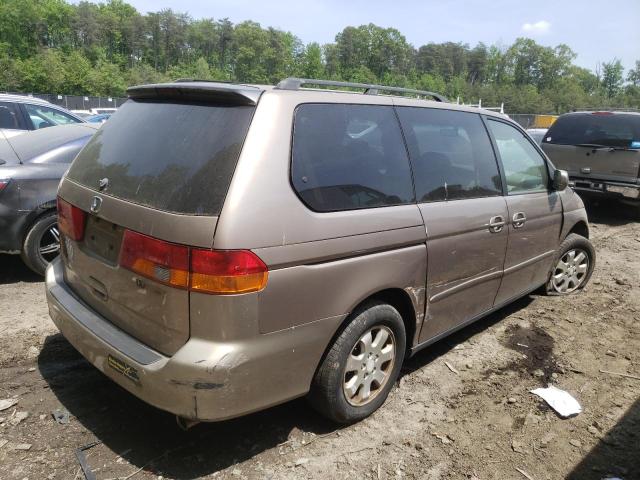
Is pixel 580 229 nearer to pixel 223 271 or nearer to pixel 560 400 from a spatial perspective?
pixel 560 400

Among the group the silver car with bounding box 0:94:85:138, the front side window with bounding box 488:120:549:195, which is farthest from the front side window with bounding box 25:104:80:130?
the front side window with bounding box 488:120:549:195

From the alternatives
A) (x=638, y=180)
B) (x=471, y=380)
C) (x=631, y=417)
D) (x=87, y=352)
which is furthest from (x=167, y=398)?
(x=638, y=180)

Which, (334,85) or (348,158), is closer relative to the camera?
(348,158)

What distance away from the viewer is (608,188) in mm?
8742

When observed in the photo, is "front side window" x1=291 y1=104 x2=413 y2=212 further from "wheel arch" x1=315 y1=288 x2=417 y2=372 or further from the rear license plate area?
the rear license plate area

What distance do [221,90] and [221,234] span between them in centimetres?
75

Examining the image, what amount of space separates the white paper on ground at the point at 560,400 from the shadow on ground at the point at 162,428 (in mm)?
1445

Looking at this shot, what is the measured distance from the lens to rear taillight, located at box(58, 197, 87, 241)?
272 cm

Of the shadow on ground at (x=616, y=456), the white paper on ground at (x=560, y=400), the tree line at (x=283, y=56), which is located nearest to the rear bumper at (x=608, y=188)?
the white paper on ground at (x=560, y=400)

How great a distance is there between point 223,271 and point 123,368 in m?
0.75

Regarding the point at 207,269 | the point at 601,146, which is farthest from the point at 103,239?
the point at 601,146

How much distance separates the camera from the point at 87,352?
2598mm

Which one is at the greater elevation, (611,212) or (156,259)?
(156,259)

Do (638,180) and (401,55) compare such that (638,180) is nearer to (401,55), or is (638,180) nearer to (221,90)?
(221,90)
